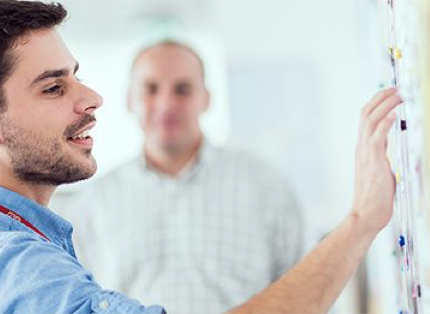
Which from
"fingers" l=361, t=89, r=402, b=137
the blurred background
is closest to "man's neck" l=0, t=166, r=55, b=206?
"fingers" l=361, t=89, r=402, b=137

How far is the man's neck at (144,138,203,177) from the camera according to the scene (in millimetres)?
3250

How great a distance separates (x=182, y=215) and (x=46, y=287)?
183cm

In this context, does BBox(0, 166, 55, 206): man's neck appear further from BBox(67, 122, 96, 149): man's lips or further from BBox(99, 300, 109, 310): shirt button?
BBox(99, 300, 109, 310): shirt button

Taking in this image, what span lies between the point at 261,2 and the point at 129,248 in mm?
2393

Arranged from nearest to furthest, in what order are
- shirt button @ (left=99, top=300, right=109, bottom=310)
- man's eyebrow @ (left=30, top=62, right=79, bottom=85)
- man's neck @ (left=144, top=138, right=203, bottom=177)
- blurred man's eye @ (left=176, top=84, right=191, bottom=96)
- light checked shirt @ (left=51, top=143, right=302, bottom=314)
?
shirt button @ (left=99, top=300, right=109, bottom=310) < man's eyebrow @ (left=30, top=62, right=79, bottom=85) < light checked shirt @ (left=51, top=143, right=302, bottom=314) < man's neck @ (left=144, top=138, right=203, bottom=177) < blurred man's eye @ (left=176, top=84, right=191, bottom=96)

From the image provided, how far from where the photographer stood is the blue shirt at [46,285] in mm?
1363

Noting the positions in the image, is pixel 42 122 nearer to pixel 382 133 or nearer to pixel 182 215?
pixel 382 133

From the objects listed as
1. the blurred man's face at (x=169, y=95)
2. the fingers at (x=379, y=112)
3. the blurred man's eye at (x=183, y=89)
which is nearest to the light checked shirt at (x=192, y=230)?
the blurred man's face at (x=169, y=95)

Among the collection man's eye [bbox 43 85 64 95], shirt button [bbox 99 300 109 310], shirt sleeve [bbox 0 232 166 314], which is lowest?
shirt button [bbox 99 300 109 310]

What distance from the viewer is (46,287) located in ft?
4.50

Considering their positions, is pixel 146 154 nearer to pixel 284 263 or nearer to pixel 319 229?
pixel 284 263

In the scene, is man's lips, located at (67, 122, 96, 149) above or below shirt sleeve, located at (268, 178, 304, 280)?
above

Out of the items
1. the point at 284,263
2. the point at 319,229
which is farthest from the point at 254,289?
the point at 319,229

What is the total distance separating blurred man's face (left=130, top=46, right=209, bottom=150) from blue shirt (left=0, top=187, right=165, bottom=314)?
1.81 meters
